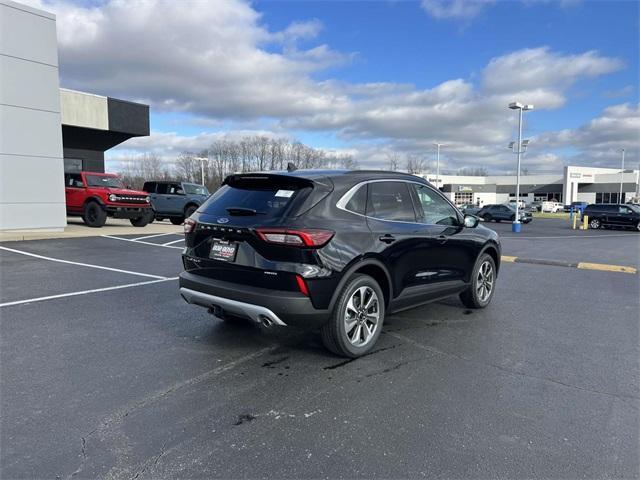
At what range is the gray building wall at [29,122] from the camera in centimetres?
1374

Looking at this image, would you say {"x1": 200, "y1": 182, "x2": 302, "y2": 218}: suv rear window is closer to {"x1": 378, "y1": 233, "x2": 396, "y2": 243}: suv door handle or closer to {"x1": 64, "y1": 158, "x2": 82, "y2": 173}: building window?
{"x1": 378, "y1": 233, "x2": 396, "y2": 243}: suv door handle

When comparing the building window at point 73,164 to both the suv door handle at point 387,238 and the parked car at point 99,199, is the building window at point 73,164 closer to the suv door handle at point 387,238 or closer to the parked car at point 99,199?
the parked car at point 99,199

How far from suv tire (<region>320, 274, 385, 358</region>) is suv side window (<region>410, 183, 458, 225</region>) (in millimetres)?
1182

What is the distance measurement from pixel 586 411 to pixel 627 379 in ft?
3.06

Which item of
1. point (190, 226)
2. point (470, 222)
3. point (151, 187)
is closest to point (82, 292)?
point (190, 226)

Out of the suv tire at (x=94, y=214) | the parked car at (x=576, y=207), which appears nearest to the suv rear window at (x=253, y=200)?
the suv tire at (x=94, y=214)

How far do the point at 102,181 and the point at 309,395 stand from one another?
52.9ft

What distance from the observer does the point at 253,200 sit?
14.3 ft

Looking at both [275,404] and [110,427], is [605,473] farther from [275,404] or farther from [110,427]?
[110,427]

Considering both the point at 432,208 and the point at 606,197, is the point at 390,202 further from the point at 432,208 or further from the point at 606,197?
the point at 606,197

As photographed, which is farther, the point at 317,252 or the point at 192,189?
the point at 192,189

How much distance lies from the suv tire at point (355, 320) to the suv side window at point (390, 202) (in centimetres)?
71

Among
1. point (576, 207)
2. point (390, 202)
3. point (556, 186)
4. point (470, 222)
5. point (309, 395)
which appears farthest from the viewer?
A: point (556, 186)

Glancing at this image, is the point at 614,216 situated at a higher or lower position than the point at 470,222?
lower
